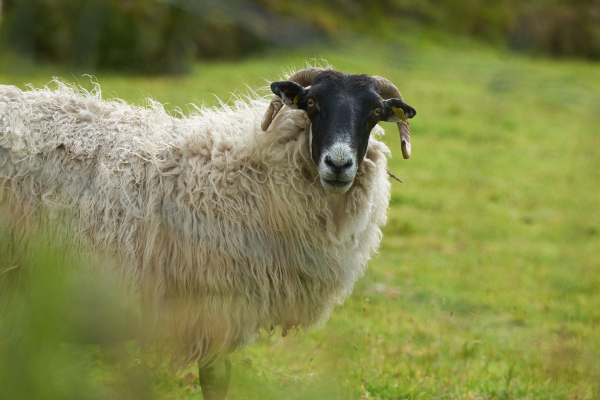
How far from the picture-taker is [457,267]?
7.37 meters

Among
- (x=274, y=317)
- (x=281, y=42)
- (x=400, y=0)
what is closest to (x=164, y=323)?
(x=274, y=317)

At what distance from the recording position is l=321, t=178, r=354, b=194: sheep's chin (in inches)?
140

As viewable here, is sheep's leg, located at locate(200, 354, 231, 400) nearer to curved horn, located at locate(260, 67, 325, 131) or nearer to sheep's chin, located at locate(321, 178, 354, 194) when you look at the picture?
sheep's chin, located at locate(321, 178, 354, 194)

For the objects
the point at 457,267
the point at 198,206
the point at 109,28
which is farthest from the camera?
the point at 109,28

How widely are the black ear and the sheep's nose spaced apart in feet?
A: 2.10

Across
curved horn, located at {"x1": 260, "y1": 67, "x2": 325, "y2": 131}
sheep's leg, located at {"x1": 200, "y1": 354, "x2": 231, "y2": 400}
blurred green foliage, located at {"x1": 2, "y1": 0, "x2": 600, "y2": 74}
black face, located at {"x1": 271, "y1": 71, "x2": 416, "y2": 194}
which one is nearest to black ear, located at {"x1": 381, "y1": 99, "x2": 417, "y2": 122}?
black face, located at {"x1": 271, "y1": 71, "x2": 416, "y2": 194}

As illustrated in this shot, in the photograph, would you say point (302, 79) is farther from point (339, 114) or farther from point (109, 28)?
point (109, 28)

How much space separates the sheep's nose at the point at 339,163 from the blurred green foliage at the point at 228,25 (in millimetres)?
777

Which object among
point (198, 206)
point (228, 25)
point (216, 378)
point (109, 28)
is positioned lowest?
point (216, 378)

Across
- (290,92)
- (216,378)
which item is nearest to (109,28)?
(290,92)

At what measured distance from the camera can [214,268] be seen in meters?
3.61

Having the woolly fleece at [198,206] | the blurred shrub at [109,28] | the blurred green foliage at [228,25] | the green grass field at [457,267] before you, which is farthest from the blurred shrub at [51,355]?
the blurred shrub at [109,28]

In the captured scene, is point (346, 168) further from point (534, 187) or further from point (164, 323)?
point (534, 187)

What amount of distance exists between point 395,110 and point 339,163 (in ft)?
2.46
